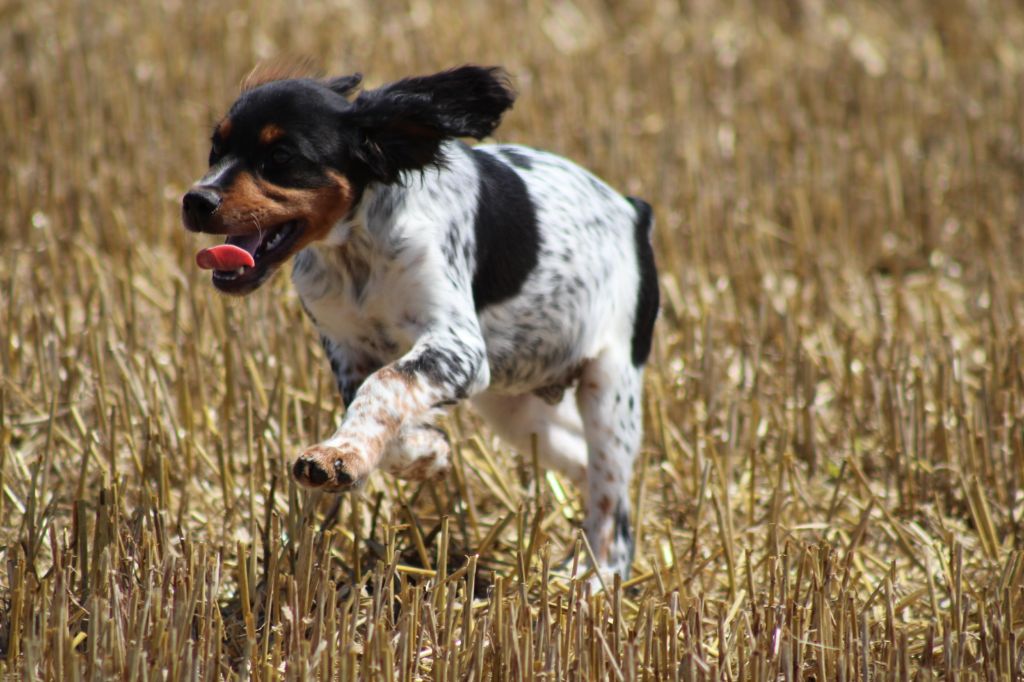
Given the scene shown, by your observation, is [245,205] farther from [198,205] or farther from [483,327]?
[483,327]

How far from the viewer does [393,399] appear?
3.15m

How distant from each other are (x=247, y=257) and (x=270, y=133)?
0.30 meters

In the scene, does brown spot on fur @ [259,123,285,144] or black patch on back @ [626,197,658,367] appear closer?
brown spot on fur @ [259,123,285,144]

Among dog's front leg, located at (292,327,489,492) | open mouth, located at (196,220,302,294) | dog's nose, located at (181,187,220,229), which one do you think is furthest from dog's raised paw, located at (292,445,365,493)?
dog's nose, located at (181,187,220,229)

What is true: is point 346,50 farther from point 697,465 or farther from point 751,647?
point 751,647

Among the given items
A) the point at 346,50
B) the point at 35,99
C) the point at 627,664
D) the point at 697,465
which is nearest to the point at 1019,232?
the point at 697,465

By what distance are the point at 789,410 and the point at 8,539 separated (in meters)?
2.73

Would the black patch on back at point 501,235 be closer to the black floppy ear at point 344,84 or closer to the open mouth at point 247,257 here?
the black floppy ear at point 344,84

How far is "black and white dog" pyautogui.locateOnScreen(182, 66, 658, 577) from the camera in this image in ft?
10.4

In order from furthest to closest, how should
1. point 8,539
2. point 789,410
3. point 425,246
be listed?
point 789,410
point 8,539
point 425,246

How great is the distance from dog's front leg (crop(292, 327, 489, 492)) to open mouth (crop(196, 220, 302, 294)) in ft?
1.15

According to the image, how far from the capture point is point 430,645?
3145mm

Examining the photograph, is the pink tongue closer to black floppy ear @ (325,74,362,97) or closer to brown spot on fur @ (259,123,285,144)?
brown spot on fur @ (259,123,285,144)

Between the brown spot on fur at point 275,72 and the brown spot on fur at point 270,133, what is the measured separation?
48 centimetres
